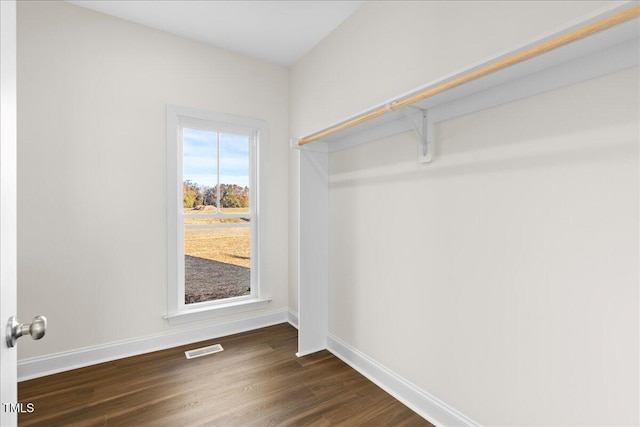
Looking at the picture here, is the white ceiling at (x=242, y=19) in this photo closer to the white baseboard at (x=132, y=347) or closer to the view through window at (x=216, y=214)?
the view through window at (x=216, y=214)

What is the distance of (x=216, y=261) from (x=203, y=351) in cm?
77

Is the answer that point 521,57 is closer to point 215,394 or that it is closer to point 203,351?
point 215,394

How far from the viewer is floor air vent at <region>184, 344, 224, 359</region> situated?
7.91 feet

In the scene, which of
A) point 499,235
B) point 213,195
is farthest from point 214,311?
point 499,235

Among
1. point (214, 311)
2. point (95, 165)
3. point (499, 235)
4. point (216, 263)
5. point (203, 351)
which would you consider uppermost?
point (95, 165)

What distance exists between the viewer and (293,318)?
9.98 feet

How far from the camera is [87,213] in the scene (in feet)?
7.38

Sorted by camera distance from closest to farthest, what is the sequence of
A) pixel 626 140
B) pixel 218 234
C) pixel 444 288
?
pixel 626 140, pixel 444 288, pixel 218 234

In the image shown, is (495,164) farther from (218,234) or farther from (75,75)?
(75,75)

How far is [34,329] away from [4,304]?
0.09 metres

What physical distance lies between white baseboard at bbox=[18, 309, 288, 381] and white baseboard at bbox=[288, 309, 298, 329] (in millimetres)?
84

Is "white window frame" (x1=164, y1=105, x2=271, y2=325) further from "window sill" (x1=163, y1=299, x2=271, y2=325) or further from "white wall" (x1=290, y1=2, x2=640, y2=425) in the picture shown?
"white wall" (x1=290, y1=2, x2=640, y2=425)

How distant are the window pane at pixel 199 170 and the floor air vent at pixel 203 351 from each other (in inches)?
45.5

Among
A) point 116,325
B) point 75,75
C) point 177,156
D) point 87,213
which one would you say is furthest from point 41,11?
point 116,325
